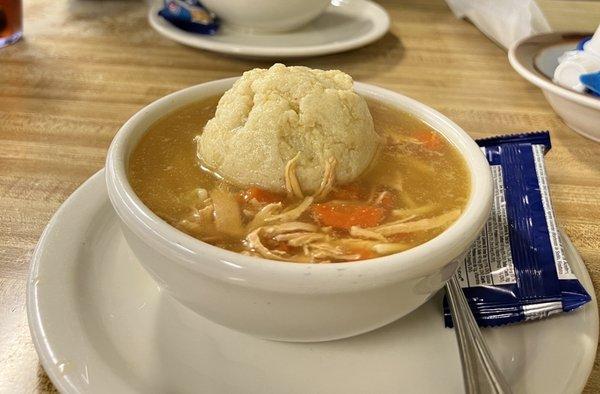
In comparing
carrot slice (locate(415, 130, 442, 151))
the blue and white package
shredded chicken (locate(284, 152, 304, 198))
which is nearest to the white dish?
the blue and white package

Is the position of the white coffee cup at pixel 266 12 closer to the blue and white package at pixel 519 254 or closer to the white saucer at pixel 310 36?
the white saucer at pixel 310 36

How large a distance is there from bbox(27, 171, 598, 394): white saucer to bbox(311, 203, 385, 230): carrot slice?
128 mm

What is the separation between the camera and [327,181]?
0.75m

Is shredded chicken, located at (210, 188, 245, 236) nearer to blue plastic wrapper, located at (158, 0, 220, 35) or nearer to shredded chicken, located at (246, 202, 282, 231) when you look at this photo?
shredded chicken, located at (246, 202, 282, 231)

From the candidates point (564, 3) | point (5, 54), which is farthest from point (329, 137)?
point (564, 3)

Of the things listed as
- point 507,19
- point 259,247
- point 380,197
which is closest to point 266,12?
point 507,19

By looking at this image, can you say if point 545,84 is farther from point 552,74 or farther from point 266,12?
point 266,12

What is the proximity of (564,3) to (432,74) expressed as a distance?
879 mm

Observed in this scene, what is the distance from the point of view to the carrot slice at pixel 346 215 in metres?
0.70

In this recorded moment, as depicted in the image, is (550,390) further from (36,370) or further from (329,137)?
(36,370)

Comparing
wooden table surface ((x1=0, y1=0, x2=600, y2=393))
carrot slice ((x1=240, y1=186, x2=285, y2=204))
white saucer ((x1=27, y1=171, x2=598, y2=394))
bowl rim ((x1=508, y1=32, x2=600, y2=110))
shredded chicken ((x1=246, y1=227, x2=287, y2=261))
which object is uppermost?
shredded chicken ((x1=246, y1=227, x2=287, y2=261))

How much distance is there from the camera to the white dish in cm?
123

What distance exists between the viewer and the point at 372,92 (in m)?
0.93

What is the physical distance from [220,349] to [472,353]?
273 millimetres
